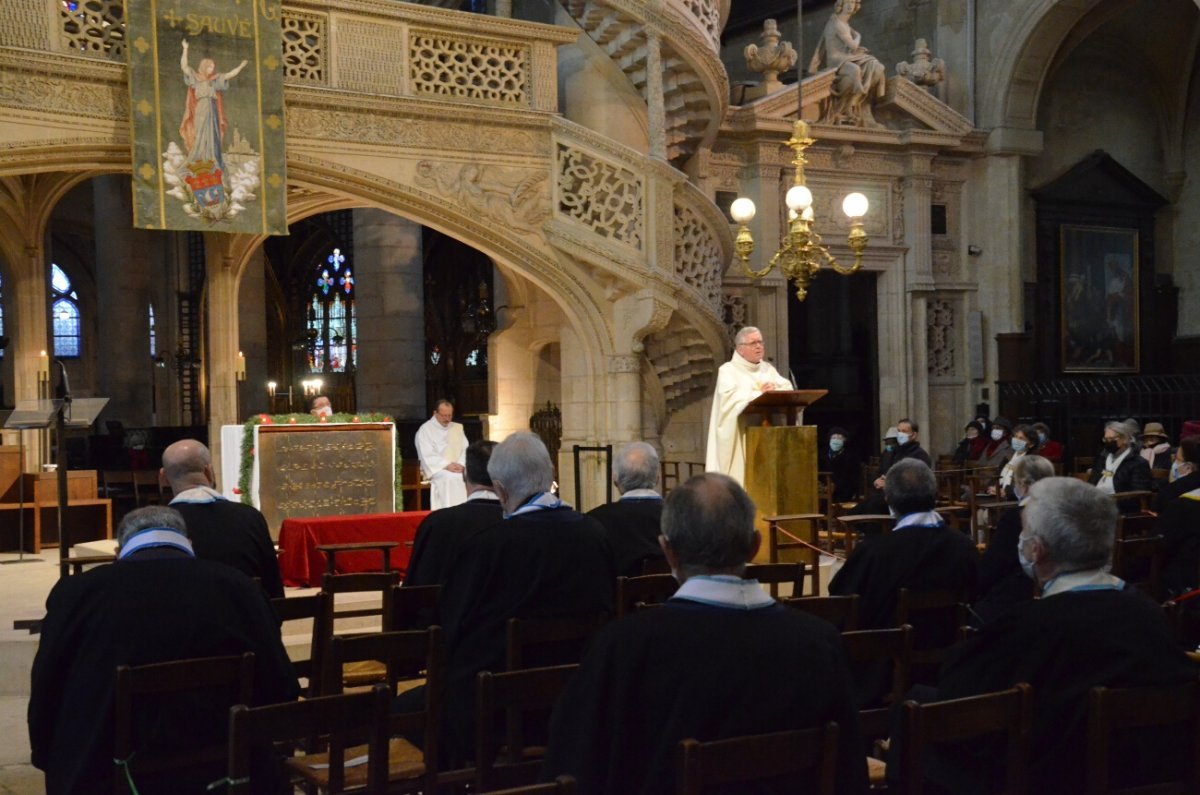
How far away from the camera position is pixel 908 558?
4789 mm

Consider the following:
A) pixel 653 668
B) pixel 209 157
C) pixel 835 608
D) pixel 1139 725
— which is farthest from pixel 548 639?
pixel 209 157

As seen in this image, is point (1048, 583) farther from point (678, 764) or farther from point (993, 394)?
point (993, 394)

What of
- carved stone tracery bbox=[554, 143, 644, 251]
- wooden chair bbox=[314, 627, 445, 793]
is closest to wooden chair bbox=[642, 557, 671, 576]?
wooden chair bbox=[314, 627, 445, 793]

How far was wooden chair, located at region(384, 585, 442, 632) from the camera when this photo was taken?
16.4ft

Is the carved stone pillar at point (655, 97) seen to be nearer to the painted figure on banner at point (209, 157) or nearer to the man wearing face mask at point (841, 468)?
the man wearing face mask at point (841, 468)

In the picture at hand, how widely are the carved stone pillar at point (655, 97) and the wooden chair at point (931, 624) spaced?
7971 mm

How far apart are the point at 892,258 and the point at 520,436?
44.0 feet

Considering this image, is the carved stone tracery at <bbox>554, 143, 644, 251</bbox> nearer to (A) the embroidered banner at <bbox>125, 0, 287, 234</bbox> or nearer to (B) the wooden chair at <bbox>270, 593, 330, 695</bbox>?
(A) the embroidered banner at <bbox>125, 0, 287, 234</bbox>

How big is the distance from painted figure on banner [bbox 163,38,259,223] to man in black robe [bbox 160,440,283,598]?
17.9ft

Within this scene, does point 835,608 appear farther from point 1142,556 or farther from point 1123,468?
point 1123,468

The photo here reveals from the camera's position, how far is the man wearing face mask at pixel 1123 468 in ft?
30.4

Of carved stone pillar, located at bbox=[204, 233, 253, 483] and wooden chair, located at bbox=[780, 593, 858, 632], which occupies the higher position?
carved stone pillar, located at bbox=[204, 233, 253, 483]

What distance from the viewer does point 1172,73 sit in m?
19.6

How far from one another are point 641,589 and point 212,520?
1.80 m
